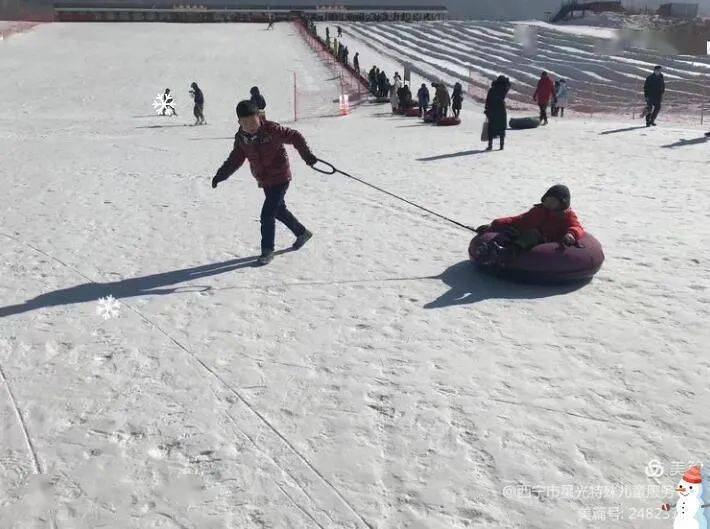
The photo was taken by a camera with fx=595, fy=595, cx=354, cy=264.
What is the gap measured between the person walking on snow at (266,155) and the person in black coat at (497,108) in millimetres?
6378

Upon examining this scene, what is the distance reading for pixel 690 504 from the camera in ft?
7.59

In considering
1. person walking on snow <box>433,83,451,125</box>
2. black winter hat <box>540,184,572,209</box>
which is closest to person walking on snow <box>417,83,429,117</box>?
person walking on snow <box>433,83,451,125</box>

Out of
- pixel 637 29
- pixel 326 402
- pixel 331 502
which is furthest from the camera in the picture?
pixel 637 29

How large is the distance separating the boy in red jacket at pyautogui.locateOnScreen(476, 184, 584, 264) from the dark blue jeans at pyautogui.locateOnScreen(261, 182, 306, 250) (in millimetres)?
1743

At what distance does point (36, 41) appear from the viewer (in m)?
34.6

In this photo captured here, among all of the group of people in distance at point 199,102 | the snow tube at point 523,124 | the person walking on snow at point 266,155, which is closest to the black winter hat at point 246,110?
the person walking on snow at point 266,155

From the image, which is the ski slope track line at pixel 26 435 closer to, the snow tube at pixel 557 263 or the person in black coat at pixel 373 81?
the snow tube at pixel 557 263

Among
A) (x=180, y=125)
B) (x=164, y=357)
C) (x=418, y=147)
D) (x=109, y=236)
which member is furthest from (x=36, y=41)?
(x=164, y=357)

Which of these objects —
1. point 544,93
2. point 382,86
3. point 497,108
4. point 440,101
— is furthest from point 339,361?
point 382,86

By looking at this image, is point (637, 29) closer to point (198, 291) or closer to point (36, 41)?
point (36, 41)

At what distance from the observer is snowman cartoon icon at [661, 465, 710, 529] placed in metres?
2.26

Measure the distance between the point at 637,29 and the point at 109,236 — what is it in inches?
1571

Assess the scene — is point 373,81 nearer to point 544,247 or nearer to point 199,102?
point 199,102

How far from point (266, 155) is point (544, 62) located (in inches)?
1074
